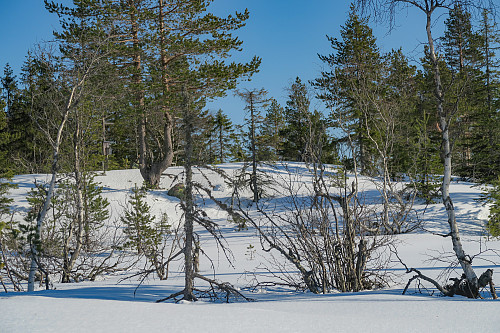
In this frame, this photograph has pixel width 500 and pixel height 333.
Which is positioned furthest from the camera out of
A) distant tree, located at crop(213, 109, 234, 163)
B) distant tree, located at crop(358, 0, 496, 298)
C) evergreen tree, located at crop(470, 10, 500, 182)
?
distant tree, located at crop(213, 109, 234, 163)

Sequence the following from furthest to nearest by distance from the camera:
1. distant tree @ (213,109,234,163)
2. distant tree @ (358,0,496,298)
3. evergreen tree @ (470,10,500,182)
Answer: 1. distant tree @ (213,109,234,163)
2. evergreen tree @ (470,10,500,182)
3. distant tree @ (358,0,496,298)

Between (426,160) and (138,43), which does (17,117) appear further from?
(426,160)

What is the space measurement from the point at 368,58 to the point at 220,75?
1249 centimetres

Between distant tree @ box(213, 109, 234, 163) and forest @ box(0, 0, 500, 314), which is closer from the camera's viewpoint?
forest @ box(0, 0, 500, 314)

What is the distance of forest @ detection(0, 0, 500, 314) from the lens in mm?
4859

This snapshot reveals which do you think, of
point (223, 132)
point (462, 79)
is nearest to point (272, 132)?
point (223, 132)

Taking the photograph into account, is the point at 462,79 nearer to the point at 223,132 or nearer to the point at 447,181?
the point at 447,181

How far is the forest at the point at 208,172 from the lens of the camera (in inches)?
191

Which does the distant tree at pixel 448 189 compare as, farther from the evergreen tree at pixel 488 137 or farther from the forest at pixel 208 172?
the evergreen tree at pixel 488 137

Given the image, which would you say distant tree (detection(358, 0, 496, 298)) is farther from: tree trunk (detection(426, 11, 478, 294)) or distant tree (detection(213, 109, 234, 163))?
distant tree (detection(213, 109, 234, 163))

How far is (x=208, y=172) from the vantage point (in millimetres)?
20297

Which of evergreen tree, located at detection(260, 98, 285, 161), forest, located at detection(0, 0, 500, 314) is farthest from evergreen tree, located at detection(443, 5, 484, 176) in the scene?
evergreen tree, located at detection(260, 98, 285, 161)

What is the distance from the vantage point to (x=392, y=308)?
3201 millimetres

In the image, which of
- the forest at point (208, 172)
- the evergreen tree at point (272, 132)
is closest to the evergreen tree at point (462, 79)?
the forest at point (208, 172)
